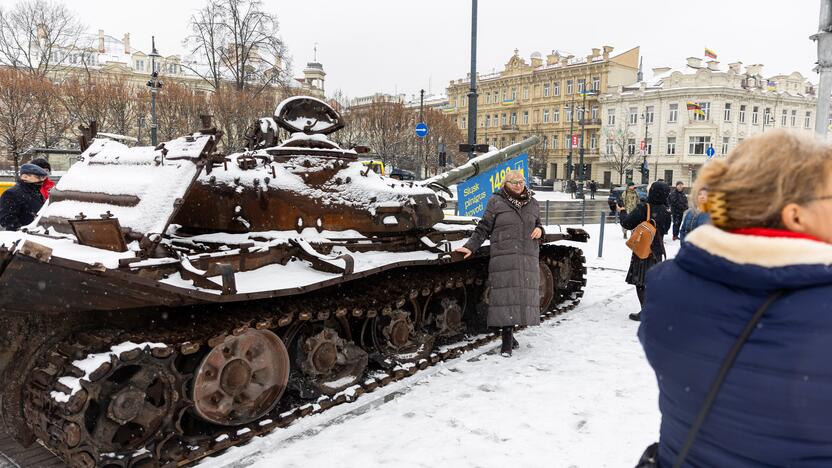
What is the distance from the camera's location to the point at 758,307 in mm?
1523

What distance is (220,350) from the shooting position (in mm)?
4727

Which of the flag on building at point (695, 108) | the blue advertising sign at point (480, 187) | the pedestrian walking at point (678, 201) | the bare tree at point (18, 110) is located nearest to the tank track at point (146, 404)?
the blue advertising sign at point (480, 187)

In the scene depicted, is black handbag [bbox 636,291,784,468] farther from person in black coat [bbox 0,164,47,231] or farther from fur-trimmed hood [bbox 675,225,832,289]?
person in black coat [bbox 0,164,47,231]

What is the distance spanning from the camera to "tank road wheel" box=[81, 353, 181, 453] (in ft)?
13.5

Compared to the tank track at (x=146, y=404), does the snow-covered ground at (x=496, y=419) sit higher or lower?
lower

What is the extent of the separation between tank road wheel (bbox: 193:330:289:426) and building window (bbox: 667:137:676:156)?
2250 inches

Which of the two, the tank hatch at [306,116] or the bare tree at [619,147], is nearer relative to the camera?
the tank hatch at [306,116]

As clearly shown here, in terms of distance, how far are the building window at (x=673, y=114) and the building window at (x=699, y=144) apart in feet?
7.52

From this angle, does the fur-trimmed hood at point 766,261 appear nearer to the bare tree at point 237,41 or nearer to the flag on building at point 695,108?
the bare tree at point 237,41

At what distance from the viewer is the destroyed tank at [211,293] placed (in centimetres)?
410

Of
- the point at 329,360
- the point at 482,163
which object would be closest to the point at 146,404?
the point at 329,360

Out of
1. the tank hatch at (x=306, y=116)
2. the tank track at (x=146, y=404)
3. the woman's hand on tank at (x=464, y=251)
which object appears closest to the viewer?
the tank track at (x=146, y=404)

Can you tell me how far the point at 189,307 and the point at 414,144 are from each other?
129ft

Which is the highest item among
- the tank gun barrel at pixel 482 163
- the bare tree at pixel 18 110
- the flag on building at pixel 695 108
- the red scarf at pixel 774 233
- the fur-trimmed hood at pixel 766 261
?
the flag on building at pixel 695 108
